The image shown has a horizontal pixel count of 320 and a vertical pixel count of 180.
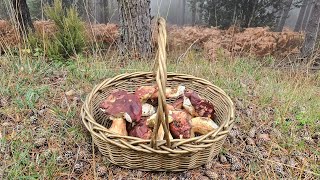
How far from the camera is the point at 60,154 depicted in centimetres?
174

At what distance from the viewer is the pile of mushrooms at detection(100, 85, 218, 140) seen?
1.63 metres

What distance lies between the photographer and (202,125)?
1742 millimetres

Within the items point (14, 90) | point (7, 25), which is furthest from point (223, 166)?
point (7, 25)

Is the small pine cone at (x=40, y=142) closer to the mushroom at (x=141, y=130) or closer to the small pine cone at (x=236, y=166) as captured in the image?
the mushroom at (x=141, y=130)

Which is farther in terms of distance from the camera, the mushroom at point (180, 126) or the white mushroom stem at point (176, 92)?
the white mushroom stem at point (176, 92)

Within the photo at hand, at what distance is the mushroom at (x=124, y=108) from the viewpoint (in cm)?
166

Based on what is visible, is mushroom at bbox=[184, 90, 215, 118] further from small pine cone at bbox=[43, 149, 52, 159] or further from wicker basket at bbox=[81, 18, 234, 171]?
small pine cone at bbox=[43, 149, 52, 159]

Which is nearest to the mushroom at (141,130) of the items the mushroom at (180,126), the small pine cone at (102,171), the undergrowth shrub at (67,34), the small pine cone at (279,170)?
the mushroom at (180,126)

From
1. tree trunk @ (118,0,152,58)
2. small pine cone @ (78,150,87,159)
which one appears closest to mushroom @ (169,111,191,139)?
small pine cone @ (78,150,87,159)

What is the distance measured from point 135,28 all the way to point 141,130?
2.53m

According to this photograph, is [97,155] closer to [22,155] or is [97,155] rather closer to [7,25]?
[22,155]

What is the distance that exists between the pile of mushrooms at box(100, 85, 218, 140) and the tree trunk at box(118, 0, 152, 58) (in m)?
1.98

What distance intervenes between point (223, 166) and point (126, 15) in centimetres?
268

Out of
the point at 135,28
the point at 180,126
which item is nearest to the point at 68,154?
the point at 180,126
